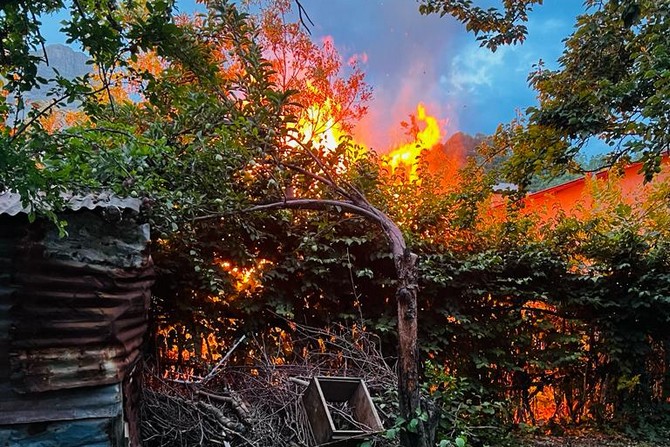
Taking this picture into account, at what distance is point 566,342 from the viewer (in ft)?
14.8

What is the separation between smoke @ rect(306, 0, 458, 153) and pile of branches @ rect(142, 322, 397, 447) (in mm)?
5991

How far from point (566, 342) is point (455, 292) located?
1340mm

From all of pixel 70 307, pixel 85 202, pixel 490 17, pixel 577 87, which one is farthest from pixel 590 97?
pixel 70 307

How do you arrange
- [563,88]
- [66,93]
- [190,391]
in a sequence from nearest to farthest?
[66,93] < [190,391] < [563,88]

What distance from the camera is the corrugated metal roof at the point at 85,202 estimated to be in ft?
6.80

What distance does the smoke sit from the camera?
941cm

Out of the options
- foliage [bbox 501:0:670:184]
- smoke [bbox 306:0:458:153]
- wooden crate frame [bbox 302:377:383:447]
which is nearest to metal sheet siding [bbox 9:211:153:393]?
wooden crate frame [bbox 302:377:383:447]

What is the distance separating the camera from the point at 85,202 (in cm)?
220

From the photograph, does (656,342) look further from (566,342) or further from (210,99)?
(210,99)

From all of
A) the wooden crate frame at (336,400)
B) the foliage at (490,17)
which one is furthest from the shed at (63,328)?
the foliage at (490,17)

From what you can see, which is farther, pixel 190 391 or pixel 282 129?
pixel 190 391

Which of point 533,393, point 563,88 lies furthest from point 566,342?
point 563,88

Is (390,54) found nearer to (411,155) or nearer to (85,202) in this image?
(411,155)

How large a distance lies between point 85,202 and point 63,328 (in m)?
0.67
